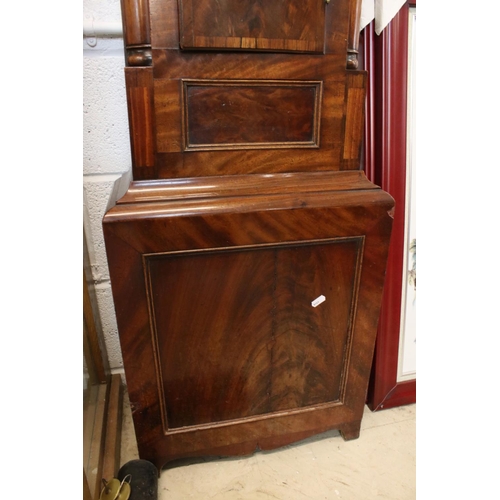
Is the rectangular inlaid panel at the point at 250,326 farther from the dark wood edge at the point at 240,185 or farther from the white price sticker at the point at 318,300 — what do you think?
the dark wood edge at the point at 240,185

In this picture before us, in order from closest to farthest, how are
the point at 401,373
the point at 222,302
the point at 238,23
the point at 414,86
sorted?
the point at 238,23, the point at 222,302, the point at 414,86, the point at 401,373

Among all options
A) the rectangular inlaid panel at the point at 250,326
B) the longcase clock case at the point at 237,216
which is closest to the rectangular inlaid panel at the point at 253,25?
the longcase clock case at the point at 237,216

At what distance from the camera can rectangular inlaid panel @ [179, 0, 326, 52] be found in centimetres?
70

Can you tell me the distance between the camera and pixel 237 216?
0.77 metres

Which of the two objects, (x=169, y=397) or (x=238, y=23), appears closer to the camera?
(x=238, y=23)

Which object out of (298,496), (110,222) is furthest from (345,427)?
(110,222)

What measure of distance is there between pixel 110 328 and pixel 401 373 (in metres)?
0.85

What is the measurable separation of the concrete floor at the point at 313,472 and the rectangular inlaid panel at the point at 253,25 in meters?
0.93

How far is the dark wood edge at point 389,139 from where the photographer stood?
977mm

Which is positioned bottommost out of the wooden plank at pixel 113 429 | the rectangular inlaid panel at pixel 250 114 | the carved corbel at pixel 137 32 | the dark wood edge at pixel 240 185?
the wooden plank at pixel 113 429

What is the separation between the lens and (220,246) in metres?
0.79

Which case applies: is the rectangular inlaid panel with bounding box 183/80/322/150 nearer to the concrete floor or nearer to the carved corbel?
the carved corbel

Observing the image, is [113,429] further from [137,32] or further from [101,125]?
[137,32]

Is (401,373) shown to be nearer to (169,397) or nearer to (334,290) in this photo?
(334,290)
